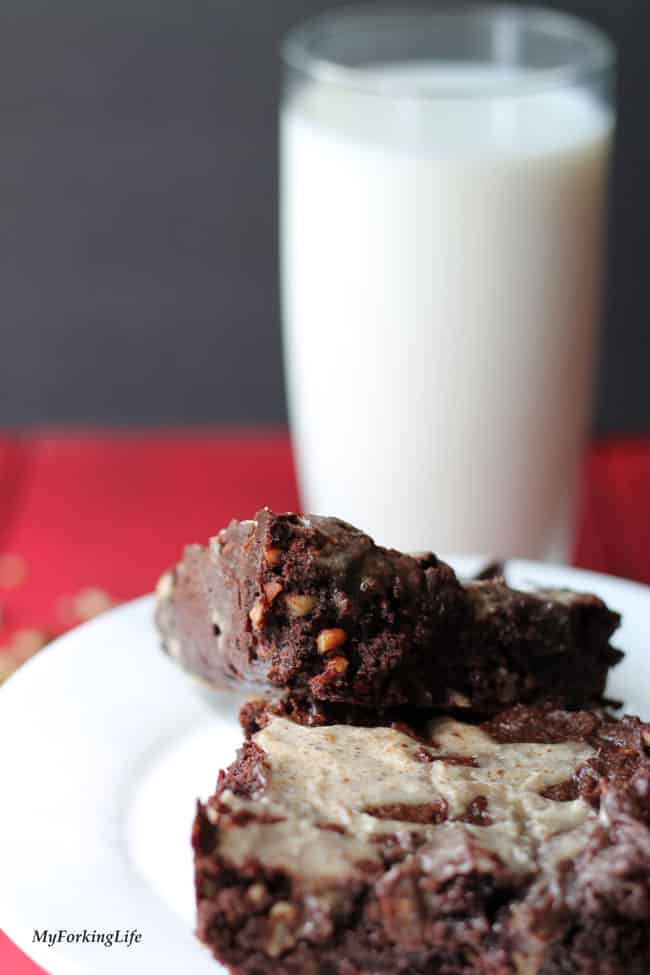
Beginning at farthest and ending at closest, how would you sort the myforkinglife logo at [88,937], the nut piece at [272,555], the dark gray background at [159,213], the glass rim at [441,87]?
the dark gray background at [159,213], the glass rim at [441,87], the nut piece at [272,555], the myforkinglife logo at [88,937]

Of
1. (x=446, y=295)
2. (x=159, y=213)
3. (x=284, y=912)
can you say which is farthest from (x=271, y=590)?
(x=159, y=213)

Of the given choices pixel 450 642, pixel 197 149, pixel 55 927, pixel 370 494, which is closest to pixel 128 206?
pixel 197 149

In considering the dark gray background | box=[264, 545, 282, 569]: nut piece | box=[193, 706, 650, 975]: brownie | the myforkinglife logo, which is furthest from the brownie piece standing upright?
the dark gray background

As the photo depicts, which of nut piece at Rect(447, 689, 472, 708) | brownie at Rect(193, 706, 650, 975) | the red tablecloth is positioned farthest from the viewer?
the red tablecloth

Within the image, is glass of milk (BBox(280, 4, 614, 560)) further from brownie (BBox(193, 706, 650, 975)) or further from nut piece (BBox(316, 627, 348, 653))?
brownie (BBox(193, 706, 650, 975))

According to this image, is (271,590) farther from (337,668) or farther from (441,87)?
(441,87)

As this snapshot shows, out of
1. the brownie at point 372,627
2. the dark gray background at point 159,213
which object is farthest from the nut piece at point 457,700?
the dark gray background at point 159,213

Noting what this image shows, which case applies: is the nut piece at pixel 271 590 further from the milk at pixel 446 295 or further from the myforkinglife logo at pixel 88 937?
the milk at pixel 446 295
